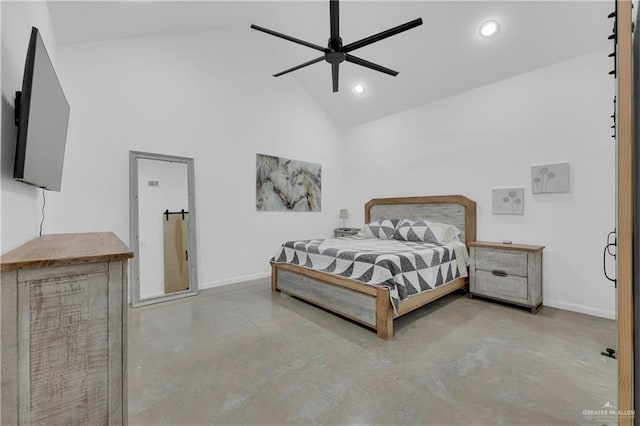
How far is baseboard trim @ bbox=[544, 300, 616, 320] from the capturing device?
2843mm

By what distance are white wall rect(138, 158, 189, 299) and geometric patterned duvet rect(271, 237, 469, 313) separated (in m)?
1.55

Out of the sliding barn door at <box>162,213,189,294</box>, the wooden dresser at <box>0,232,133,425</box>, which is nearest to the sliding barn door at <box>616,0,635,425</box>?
the wooden dresser at <box>0,232,133,425</box>

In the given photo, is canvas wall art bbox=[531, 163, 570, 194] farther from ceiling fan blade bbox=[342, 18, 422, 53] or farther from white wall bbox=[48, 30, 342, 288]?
white wall bbox=[48, 30, 342, 288]

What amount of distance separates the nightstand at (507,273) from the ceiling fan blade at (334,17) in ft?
9.30

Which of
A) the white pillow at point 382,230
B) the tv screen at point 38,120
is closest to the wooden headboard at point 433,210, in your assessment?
the white pillow at point 382,230

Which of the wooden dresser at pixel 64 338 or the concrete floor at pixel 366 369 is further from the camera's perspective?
the concrete floor at pixel 366 369

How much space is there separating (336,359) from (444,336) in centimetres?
105

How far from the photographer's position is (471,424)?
4.74 ft

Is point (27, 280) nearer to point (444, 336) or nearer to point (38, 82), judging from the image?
point (38, 82)

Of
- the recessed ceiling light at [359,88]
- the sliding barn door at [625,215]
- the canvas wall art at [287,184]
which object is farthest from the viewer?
the recessed ceiling light at [359,88]

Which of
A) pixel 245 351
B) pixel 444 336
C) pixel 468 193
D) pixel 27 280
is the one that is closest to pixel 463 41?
pixel 468 193

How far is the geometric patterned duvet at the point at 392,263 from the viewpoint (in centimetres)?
250

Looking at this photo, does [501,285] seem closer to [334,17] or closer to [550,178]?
[550,178]

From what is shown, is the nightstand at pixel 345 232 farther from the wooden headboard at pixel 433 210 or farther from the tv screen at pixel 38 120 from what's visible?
the tv screen at pixel 38 120
